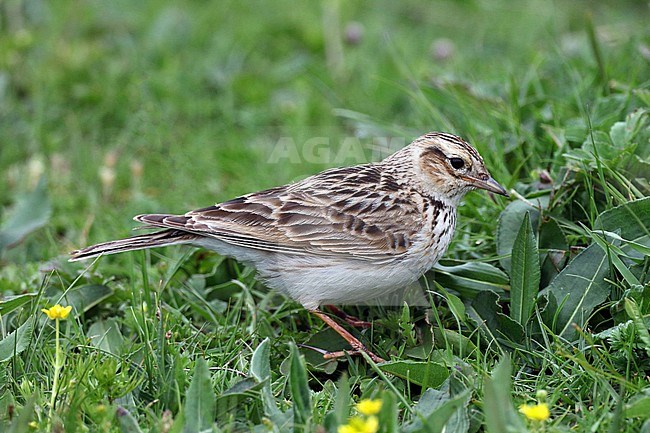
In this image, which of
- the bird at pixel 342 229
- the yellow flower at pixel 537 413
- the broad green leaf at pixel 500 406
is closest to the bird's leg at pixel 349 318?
the bird at pixel 342 229

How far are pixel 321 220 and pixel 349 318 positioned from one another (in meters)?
0.61

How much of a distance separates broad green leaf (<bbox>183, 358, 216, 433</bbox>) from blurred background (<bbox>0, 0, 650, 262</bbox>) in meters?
2.39

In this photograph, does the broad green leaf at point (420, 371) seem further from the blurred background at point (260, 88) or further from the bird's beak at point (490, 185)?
the blurred background at point (260, 88)

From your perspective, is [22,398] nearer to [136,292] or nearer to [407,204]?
[136,292]

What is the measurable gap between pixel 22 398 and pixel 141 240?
1117 mm

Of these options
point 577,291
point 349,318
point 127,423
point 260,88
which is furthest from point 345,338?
point 260,88

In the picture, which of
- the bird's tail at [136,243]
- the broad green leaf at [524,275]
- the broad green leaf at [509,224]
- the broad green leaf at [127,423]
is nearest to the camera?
the broad green leaf at [127,423]

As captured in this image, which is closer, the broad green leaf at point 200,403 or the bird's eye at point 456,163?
the broad green leaf at point 200,403

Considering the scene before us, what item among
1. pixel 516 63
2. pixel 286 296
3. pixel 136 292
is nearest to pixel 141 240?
pixel 136 292

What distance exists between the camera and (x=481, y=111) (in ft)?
20.5

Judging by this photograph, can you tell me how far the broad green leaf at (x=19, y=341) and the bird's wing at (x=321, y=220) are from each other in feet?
2.80

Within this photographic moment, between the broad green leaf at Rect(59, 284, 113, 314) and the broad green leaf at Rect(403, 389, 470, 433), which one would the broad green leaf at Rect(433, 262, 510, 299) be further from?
the broad green leaf at Rect(59, 284, 113, 314)

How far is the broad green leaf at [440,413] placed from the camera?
3.45 meters

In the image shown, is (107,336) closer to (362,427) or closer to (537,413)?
(362,427)
